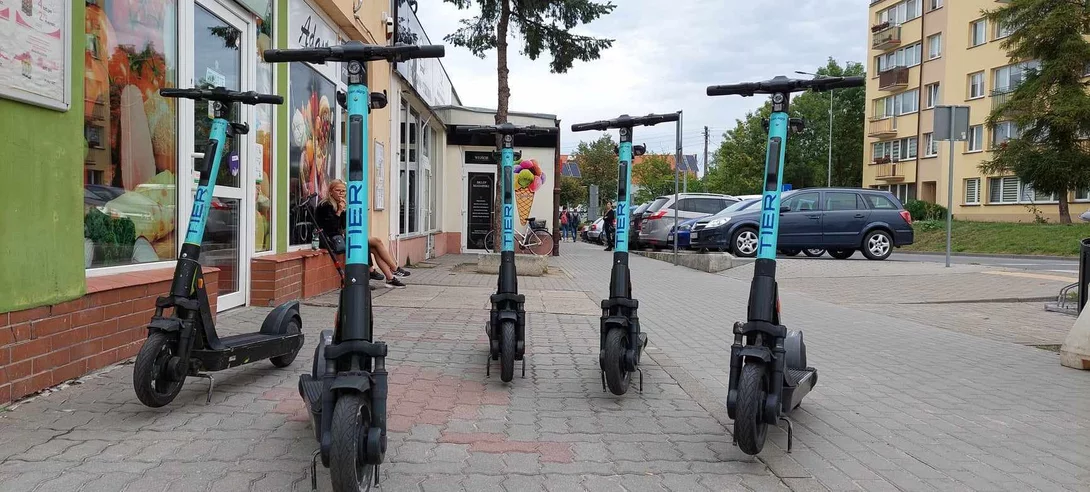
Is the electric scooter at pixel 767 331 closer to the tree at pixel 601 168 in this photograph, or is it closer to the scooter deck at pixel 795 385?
the scooter deck at pixel 795 385

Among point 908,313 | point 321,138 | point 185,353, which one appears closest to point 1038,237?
point 908,313

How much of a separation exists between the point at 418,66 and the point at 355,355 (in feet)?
47.0

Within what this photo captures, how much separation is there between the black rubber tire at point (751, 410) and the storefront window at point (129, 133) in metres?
4.04

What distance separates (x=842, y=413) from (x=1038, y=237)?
26660 millimetres

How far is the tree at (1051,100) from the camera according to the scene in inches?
1248

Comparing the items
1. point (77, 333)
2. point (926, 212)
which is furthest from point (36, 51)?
point (926, 212)

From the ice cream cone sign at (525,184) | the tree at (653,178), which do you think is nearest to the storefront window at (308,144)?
the ice cream cone sign at (525,184)

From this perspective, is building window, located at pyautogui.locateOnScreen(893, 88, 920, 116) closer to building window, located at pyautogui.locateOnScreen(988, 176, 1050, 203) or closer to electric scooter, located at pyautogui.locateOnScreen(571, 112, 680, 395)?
building window, located at pyautogui.locateOnScreen(988, 176, 1050, 203)

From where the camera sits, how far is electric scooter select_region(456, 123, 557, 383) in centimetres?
505

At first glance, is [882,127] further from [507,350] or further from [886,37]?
[507,350]

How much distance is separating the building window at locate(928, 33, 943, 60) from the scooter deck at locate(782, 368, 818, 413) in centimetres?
4938

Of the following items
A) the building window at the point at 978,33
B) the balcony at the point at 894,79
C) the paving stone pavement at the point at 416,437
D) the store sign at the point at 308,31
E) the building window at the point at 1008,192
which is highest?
the building window at the point at 978,33

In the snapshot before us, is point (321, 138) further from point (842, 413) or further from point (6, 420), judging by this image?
point (842, 413)

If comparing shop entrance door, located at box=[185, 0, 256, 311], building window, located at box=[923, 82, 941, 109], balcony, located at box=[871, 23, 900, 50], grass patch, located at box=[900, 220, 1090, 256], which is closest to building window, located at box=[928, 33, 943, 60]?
building window, located at box=[923, 82, 941, 109]
